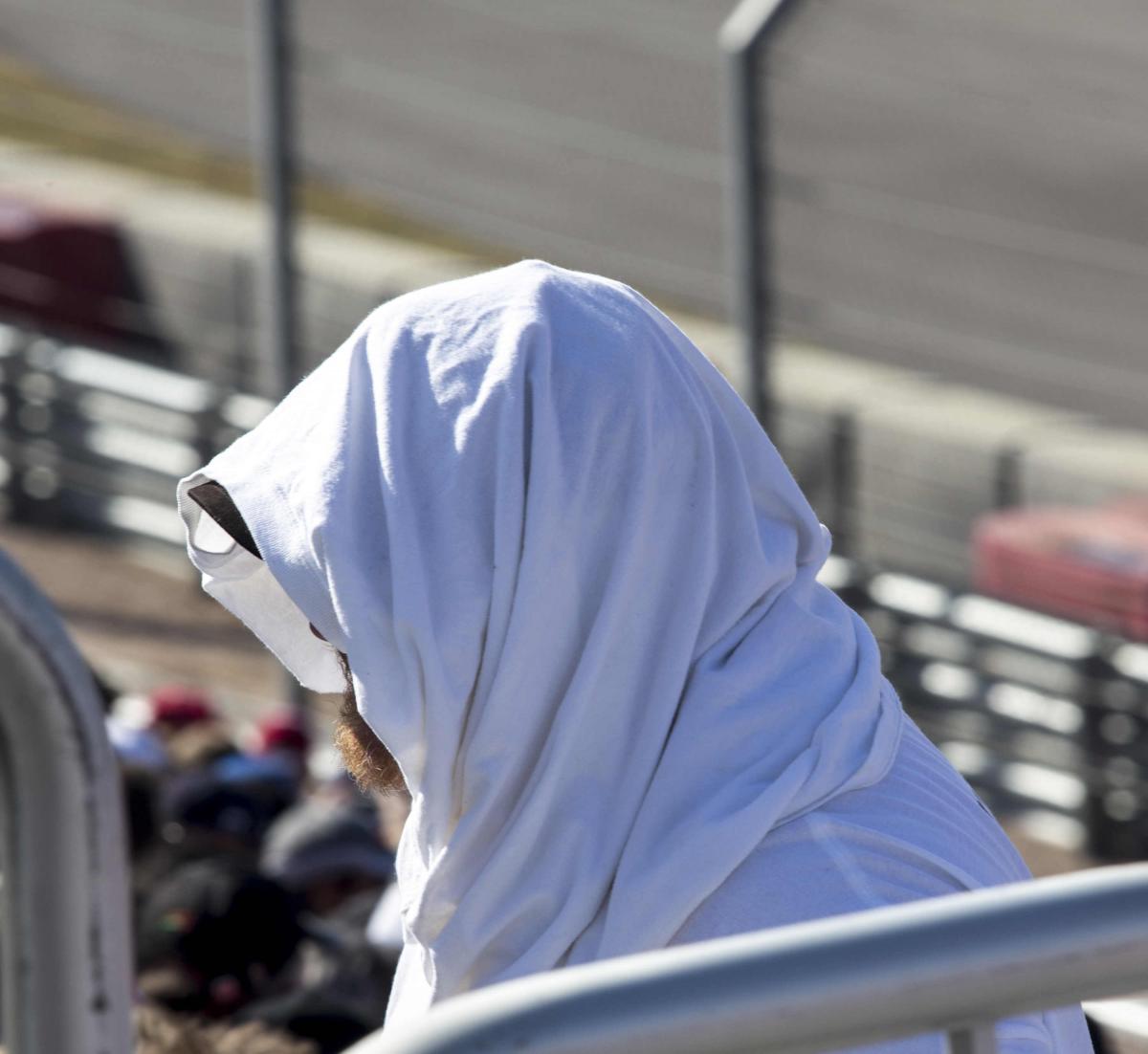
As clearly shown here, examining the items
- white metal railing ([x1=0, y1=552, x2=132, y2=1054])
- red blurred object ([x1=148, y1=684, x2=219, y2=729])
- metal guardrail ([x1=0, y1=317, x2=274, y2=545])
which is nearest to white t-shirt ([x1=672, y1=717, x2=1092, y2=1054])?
white metal railing ([x1=0, y1=552, x2=132, y2=1054])

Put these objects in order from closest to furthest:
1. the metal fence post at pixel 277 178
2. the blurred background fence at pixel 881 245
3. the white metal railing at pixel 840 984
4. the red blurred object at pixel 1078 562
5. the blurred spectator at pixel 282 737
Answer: the white metal railing at pixel 840 984 < the blurred background fence at pixel 881 245 < the red blurred object at pixel 1078 562 < the blurred spectator at pixel 282 737 < the metal fence post at pixel 277 178

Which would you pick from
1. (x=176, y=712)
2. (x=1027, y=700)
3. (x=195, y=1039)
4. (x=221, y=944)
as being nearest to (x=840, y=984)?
(x=195, y=1039)

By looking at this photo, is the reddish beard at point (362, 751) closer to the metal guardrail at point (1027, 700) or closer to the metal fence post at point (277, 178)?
the metal guardrail at point (1027, 700)

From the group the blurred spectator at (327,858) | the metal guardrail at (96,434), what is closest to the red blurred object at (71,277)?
the metal guardrail at (96,434)

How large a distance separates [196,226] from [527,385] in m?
7.57

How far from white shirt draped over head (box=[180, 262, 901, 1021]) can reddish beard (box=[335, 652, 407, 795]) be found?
0.34ft

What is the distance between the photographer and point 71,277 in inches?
352

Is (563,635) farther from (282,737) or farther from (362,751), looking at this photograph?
(282,737)

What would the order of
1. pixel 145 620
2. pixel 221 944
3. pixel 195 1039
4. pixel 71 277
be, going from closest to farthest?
pixel 195 1039
pixel 221 944
pixel 145 620
pixel 71 277

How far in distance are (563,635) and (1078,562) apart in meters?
4.29

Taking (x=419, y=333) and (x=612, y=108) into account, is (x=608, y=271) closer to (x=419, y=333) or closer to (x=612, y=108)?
(x=612, y=108)

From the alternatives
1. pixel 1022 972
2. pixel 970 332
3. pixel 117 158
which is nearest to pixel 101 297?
pixel 117 158

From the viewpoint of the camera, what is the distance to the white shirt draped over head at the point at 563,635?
60.7 inches

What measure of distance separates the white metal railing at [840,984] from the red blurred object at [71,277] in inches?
318
